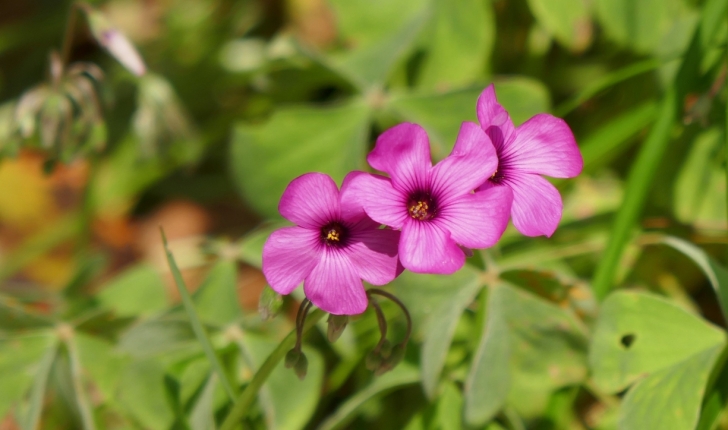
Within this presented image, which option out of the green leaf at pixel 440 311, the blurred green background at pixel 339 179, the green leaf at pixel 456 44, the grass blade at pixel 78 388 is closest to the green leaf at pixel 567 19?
the blurred green background at pixel 339 179

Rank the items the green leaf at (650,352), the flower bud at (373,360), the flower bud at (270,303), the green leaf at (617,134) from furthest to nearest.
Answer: the green leaf at (617,134)
the green leaf at (650,352)
the flower bud at (373,360)
the flower bud at (270,303)

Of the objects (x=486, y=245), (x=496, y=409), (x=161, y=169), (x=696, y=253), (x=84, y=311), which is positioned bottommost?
(x=496, y=409)

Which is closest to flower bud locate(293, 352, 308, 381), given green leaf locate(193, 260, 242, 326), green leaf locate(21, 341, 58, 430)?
green leaf locate(193, 260, 242, 326)

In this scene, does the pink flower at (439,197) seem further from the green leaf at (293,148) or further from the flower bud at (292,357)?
the green leaf at (293,148)

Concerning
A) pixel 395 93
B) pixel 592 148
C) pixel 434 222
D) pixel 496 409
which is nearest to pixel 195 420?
pixel 496 409

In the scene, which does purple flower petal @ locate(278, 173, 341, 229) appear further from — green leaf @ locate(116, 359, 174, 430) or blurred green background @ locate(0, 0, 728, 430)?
green leaf @ locate(116, 359, 174, 430)

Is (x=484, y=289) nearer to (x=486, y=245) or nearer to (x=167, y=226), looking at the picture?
(x=486, y=245)

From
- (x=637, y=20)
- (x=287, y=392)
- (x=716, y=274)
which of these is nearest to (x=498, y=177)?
(x=716, y=274)
